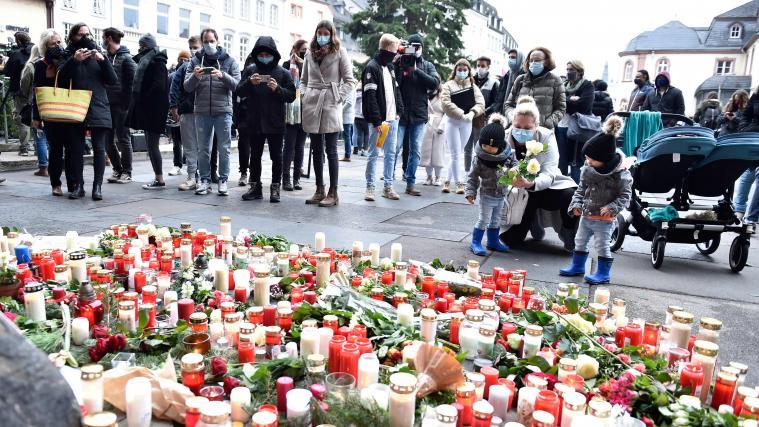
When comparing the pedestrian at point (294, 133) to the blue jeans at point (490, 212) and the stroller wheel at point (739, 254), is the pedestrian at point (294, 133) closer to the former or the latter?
the blue jeans at point (490, 212)

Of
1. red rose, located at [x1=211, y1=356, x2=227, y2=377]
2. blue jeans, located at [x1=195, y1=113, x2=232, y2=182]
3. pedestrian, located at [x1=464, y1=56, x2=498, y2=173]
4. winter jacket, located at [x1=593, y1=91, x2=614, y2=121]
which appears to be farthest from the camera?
pedestrian, located at [x1=464, y1=56, x2=498, y2=173]

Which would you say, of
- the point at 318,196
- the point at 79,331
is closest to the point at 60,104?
the point at 318,196

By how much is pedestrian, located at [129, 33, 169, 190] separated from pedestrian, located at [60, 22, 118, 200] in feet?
2.71

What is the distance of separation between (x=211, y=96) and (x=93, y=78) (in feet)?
4.48

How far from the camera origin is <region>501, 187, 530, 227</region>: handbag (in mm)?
5738

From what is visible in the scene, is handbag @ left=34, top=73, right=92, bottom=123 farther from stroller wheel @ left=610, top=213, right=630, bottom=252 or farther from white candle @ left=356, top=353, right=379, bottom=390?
stroller wheel @ left=610, top=213, right=630, bottom=252

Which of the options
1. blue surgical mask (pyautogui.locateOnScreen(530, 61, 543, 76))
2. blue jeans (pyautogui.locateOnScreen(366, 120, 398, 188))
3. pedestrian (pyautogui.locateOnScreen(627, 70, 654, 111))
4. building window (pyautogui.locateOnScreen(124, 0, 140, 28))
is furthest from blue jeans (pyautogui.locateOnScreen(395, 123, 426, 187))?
building window (pyautogui.locateOnScreen(124, 0, 140, 28))

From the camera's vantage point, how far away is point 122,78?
812cm

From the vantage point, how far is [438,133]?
9586 mm

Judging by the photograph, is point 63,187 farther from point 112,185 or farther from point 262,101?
point 262,101

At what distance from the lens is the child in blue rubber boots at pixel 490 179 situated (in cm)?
551

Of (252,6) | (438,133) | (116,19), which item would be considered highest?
(252,6)

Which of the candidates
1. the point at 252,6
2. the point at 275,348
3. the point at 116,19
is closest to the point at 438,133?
the point at 275,348

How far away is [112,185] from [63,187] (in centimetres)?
62
